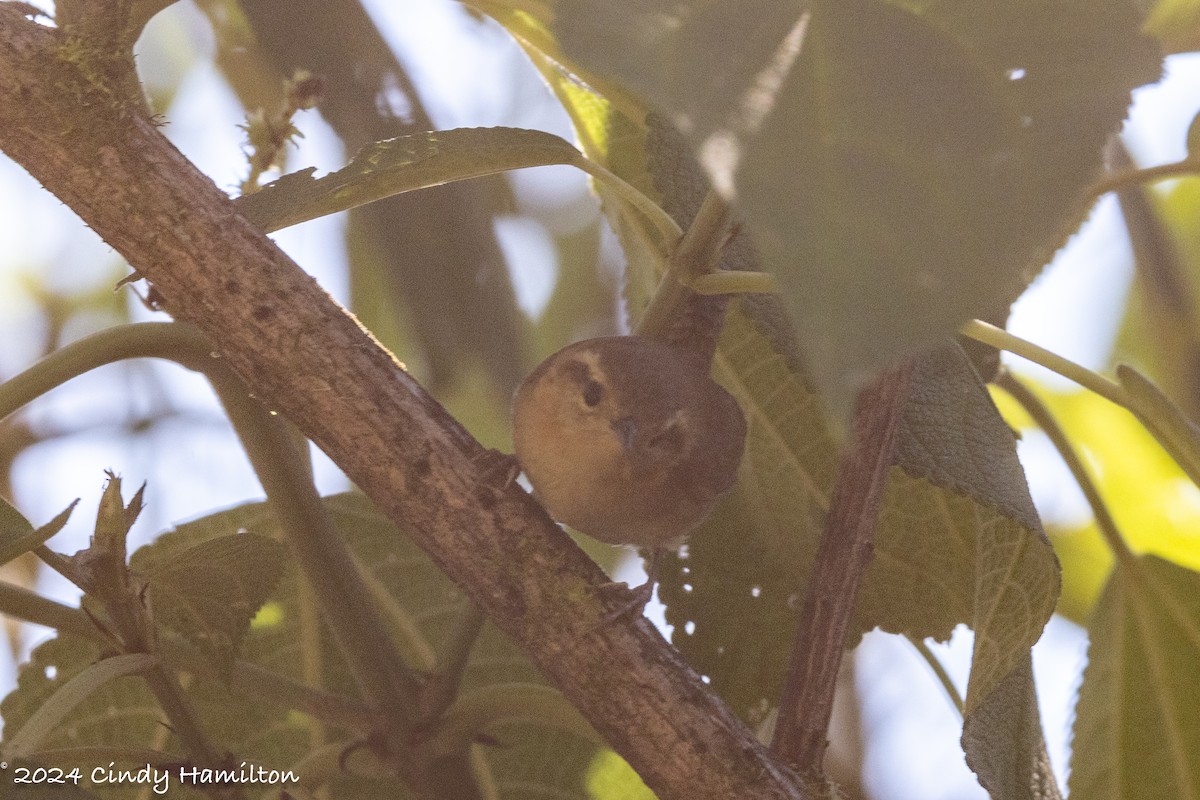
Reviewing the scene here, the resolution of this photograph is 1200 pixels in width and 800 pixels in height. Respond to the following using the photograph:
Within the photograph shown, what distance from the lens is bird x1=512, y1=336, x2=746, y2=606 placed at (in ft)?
3.60

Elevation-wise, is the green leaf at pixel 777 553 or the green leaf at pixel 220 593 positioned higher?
the green leaf at pixel 777 553

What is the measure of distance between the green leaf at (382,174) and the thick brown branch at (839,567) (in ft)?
1.09

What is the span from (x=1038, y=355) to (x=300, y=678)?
2.78ft

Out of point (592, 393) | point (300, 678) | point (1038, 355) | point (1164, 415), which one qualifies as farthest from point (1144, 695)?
point (300, 678)

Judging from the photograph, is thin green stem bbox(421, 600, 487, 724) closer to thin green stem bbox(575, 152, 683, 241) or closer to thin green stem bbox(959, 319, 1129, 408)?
thin green stem bbox(575, 152, 683, 241)

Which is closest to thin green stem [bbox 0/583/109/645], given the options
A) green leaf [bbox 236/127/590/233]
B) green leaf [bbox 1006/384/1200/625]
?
green leaf [bbox 236/127/590/233]

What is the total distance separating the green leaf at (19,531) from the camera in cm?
79

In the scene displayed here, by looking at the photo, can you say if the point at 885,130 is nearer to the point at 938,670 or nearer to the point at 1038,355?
the point at 1038,355

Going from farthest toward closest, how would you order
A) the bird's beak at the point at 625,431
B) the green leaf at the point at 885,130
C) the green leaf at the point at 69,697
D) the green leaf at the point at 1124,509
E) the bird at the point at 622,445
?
the green leaf at the point at 1124,509
the bird's beak at the point at 625,431
the bird at the point at 622,445
the green leaf at the point at 69,697
the green leaf at the point at 885,130

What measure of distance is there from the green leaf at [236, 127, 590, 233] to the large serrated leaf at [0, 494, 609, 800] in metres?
0.45

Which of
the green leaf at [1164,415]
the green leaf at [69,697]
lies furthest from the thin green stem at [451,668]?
the green leaf at [1164,415]

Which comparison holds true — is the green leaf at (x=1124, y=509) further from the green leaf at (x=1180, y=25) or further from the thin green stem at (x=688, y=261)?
the thin green stem at (x=688, y=261)

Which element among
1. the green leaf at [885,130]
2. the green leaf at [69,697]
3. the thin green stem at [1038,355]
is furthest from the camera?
the thin green stem at [1038,355]

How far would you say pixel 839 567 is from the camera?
887mm
